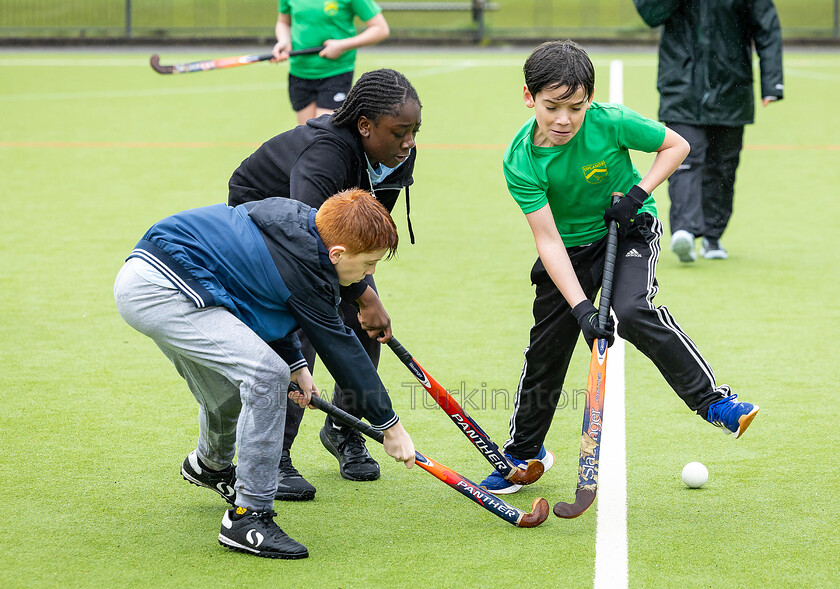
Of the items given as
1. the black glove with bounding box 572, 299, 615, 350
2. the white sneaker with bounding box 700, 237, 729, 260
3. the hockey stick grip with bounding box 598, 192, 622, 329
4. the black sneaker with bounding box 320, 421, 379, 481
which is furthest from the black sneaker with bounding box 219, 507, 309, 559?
the white sneaker with bounding box 700, 237, 729, 260

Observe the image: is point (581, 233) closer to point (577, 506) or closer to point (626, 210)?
point (626, 210)

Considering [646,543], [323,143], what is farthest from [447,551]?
[323,143]

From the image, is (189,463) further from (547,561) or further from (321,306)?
(547,561)

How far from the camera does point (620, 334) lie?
3.37m

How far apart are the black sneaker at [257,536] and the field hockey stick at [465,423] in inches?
28.1

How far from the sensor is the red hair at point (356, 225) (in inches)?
117

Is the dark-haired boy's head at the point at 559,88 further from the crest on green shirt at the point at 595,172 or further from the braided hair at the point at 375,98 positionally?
the braided hair at the point at 375,98

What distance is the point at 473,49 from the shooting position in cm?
1838

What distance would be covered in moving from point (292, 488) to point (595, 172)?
1487 millimetres

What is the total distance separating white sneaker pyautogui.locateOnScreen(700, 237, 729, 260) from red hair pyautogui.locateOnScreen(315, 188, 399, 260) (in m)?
4.28

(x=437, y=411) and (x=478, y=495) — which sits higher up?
(x=478, y=495)

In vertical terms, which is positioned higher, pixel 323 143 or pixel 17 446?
pixel 323 143

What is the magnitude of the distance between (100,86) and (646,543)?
12392 millimetres

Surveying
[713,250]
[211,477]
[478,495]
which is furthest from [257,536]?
[713,250]
